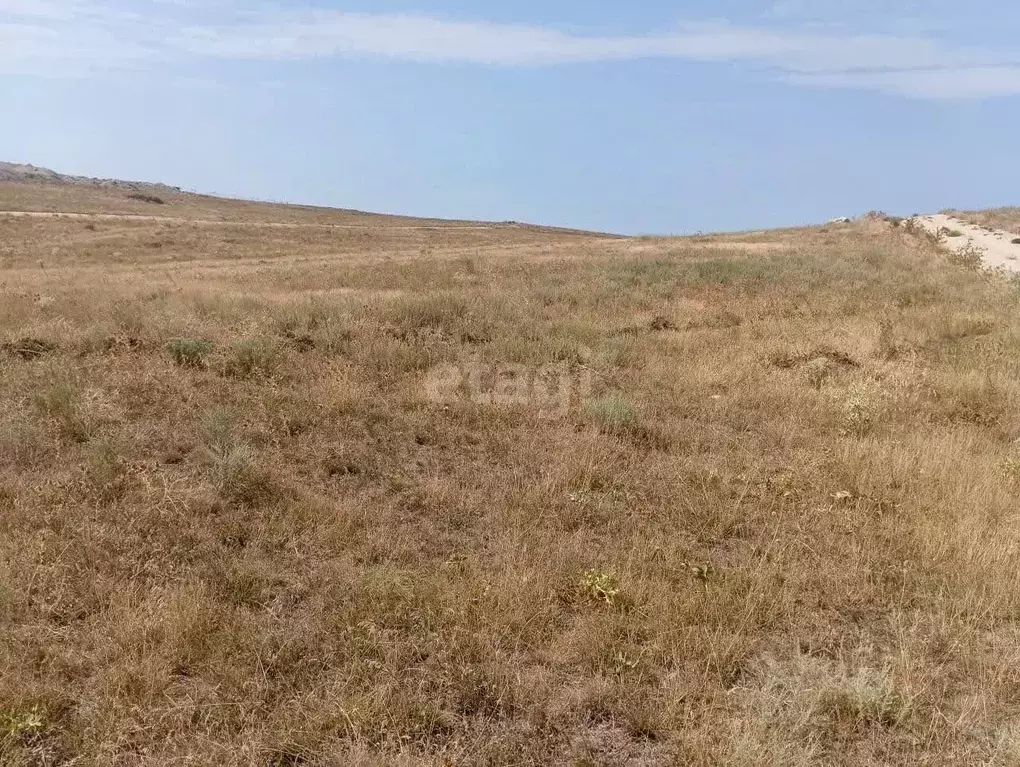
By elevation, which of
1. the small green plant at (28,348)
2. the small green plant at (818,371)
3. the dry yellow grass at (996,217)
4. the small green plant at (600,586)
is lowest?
the small green plant at (600,586)

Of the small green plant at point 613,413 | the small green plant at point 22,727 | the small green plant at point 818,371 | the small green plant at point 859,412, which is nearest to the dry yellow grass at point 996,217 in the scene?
the small green plant at point 818,371

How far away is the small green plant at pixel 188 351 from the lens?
789 centimetres

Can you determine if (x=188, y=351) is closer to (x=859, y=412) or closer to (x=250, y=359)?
(x=250, y=359)

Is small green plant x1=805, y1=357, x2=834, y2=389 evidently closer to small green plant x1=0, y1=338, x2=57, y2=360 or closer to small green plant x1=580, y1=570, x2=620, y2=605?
small green plant x1=580, y1=570, x2=620, y2=605

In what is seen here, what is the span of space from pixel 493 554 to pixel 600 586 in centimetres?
78

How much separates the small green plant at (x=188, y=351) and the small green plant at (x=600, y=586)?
5780 millimetres

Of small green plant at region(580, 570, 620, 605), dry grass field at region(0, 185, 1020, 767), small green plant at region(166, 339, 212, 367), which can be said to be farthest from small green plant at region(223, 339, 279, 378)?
small green plant at region(580, 570, 620, 605)

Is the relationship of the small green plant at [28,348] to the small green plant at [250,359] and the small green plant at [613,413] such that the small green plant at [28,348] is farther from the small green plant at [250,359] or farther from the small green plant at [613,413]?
the small green plant at [613,413]

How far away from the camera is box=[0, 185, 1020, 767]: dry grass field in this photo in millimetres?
2861

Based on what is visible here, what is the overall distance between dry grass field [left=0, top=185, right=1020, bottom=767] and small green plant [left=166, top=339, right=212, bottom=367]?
0.03 metres

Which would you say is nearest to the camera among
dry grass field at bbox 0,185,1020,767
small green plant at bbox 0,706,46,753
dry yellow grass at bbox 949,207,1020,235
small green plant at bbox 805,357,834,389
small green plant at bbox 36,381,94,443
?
small green plant at bbox 0,706,46,753

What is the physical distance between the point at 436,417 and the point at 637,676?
3989mm

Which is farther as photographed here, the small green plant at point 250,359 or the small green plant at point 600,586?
the small green plant at point 250,359

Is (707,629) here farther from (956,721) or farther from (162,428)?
(162,428)
